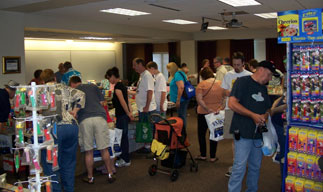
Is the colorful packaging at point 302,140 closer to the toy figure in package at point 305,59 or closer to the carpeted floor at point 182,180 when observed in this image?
the toy figure in package at point 305,59

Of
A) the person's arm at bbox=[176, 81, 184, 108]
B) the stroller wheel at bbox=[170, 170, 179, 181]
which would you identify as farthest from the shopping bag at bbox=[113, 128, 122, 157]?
the person's arm at bbox=[176, 81, 184, 108]

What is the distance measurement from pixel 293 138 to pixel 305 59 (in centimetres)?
78

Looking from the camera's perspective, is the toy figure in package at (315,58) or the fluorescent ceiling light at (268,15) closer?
the toy figure in package at (315,58)

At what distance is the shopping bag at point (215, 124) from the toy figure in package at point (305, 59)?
1806 mm

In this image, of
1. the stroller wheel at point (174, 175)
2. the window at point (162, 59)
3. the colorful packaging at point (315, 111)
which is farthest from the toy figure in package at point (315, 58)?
the window at point (162, 59)

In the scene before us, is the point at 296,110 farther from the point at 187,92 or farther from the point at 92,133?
the point at 187,92

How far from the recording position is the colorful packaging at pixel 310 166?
3207mm

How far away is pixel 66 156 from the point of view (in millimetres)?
3773

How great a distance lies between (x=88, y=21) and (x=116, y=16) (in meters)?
1.12

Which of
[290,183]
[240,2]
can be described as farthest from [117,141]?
[240,2]

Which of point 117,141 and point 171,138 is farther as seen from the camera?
point 117,141

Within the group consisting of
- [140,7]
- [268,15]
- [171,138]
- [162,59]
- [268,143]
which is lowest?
[171,138]

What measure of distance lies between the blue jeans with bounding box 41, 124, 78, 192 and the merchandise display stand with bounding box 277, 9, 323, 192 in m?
2.27

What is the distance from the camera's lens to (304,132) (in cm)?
327
